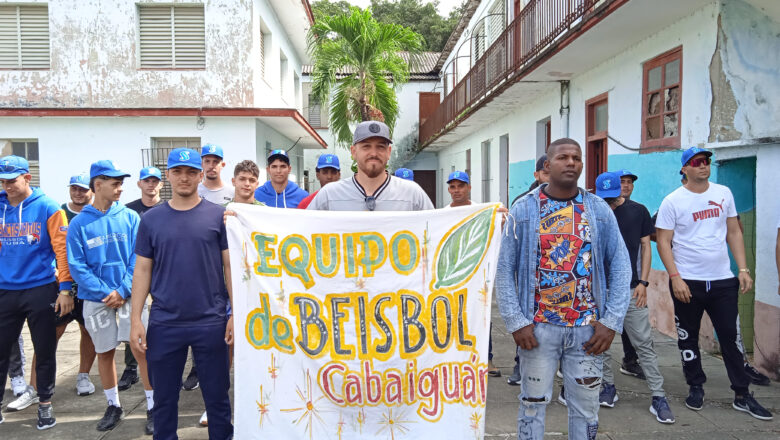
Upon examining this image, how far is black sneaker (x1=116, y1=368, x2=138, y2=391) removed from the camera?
5.40m

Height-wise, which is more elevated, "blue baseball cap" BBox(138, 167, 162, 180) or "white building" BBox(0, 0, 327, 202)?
"white building" BBox(0, 0, 327, 202)

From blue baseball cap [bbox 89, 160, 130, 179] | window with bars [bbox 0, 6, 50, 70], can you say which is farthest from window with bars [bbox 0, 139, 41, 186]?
blue baseball cap [bbox 89, 160, 130, 179]

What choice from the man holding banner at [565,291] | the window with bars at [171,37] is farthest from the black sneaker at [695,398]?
the window with bars at [171,37]

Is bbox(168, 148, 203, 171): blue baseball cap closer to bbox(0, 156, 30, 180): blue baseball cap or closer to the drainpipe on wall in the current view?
bbox(0, 156, 30, 180): blue baseball cap

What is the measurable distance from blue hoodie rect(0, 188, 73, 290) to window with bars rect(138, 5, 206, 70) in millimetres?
8610

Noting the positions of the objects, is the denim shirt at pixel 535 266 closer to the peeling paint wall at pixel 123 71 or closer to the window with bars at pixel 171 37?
the peeling paint wall at pixel 123 71

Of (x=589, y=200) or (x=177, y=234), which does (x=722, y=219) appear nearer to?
(x=589, y=200)

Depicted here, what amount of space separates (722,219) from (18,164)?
5.89 meters

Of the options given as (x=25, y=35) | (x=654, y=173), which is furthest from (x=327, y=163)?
(x=25, y=35)

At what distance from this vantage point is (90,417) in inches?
185

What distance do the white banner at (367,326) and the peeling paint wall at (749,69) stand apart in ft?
14.6

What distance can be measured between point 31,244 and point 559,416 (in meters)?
4.52

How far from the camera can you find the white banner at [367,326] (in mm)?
3271

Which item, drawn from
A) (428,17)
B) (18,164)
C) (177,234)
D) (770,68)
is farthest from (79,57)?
(428,17)
